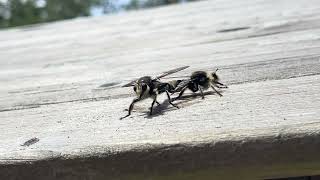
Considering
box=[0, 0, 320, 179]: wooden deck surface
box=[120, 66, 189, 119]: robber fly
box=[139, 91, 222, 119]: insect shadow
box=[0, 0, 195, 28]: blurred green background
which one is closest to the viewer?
box=[0, 0, 320, 179]: wooden deck surface

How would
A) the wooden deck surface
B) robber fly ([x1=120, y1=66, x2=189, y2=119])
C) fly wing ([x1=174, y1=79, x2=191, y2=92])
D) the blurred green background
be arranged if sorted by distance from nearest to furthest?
1. the wooden deck surface
2. robber fly ([x1=120, y1=66, x2=189, y2=119])
3. fly wing ([x1=174, y1=79, x2=191, y2=92])
4. the blurred green background

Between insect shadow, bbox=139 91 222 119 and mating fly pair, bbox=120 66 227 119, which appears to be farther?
mating fly pair, bbox=120 66 227 119

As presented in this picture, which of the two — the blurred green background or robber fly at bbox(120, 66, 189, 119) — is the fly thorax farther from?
the blurred green background

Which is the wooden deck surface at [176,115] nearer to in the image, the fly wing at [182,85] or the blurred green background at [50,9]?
the fly wing at [182,85]

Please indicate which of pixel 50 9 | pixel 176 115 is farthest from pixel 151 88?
pixel 50 9

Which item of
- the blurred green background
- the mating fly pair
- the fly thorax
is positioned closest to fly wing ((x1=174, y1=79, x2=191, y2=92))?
the mating fly pair
